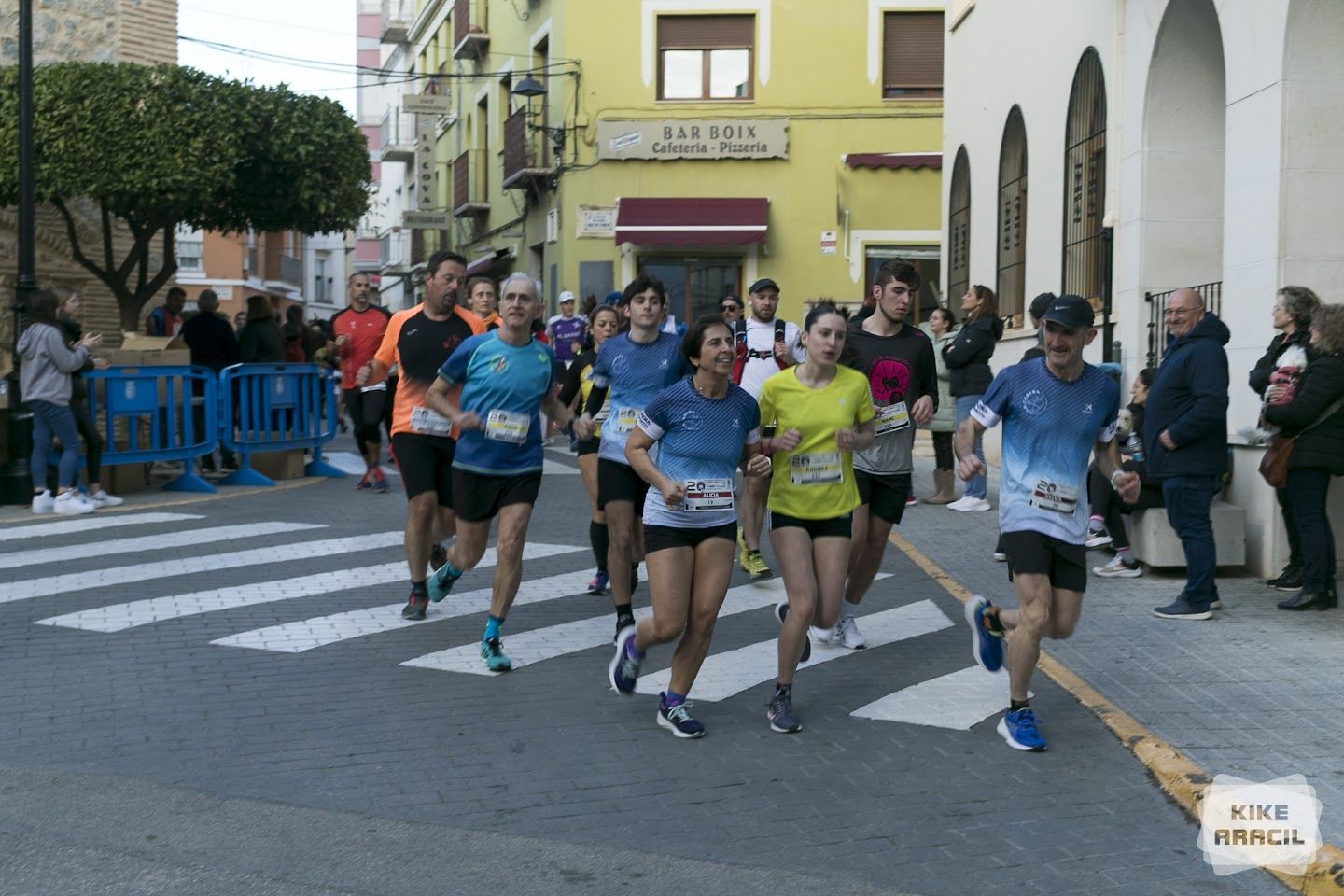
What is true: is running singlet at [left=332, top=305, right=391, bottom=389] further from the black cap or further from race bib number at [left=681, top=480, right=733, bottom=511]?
the black cap

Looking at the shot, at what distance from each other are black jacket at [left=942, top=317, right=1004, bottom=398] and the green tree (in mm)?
9924

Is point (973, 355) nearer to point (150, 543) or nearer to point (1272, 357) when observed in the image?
point (1272, 357)

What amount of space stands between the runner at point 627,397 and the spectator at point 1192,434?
9.36 feet

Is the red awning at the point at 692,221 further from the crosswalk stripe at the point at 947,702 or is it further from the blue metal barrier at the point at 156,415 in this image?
the crosswalk stripe at the point at 947,702

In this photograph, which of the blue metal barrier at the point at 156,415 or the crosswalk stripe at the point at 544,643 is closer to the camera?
the crosswalk stripe at the point at 544,643

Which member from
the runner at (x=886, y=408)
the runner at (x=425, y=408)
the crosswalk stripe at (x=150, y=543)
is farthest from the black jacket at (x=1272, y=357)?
the crosswalk stripe at (x=150, y=543)

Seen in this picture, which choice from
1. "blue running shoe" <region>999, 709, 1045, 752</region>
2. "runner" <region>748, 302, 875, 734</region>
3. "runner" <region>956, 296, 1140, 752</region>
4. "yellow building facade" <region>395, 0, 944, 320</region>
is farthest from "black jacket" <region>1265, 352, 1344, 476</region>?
"yellow building facade" <region>395, 0, 944, 320</region>

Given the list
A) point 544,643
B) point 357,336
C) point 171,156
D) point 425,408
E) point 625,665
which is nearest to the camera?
point 625,665

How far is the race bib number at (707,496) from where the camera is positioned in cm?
636

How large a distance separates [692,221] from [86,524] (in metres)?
16.9

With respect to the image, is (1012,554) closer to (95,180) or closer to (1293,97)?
(1293,97)

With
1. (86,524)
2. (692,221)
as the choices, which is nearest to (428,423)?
(86,524)

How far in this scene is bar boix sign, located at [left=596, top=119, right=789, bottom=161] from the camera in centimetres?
2862

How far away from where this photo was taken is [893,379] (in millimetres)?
8117
